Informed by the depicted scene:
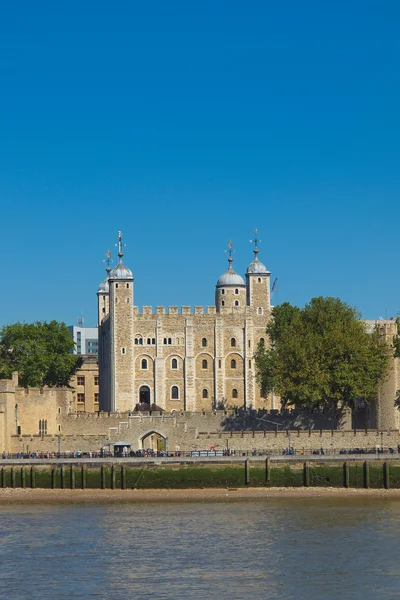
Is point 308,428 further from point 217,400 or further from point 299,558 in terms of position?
point 299,558

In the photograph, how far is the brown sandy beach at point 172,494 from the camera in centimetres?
7050

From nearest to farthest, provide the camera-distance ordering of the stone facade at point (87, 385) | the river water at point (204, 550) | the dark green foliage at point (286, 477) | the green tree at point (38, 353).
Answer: the river water at point (204, 550), the dark green foliage at point (286, 477), the green tree at point (38, 353), the stone facade at point (87, 385)

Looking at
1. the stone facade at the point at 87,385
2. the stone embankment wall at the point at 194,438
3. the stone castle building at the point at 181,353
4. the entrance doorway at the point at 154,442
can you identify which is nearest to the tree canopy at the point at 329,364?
the stone embankment wall at the point at 194,438

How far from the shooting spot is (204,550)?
52.2 meters

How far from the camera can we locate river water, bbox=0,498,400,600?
45.1 m

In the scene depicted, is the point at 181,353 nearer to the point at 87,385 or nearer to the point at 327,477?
the point at 87,385

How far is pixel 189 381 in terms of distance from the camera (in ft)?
373

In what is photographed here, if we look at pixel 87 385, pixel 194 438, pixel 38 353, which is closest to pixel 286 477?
pixel 194 438

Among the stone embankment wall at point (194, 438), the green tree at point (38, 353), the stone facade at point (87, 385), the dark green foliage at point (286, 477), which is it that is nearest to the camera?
the dark green foliage at point (286, 477)

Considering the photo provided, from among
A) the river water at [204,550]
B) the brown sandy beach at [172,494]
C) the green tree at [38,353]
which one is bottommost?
the river water at [204,550]

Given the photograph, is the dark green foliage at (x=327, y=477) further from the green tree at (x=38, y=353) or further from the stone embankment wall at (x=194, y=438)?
the green tree at (x=38, y=353)

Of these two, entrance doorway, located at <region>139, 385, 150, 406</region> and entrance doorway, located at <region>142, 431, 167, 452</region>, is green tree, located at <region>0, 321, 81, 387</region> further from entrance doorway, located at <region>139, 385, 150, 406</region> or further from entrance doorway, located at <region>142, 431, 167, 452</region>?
entrance doorway, located at <region>142, 431, 167, 452</region>

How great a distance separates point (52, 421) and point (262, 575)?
45.0m

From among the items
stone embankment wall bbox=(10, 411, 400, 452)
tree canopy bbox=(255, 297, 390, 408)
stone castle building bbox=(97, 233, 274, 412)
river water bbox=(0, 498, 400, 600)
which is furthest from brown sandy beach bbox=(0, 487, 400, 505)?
stone castle building bbox=(97, 233, 274, 412)
